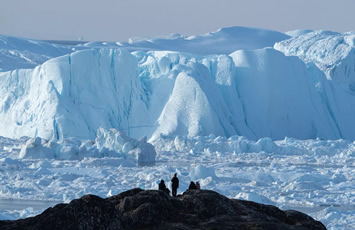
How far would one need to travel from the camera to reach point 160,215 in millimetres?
5305

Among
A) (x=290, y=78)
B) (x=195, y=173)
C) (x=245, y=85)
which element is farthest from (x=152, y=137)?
(x=195, y=173)

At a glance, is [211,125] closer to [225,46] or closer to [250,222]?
[250,222]

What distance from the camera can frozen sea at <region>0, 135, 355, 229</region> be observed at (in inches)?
465

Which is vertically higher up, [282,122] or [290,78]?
[290,78]

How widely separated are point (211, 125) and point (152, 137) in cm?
209

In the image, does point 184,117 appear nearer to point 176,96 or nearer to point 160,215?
point 176,96

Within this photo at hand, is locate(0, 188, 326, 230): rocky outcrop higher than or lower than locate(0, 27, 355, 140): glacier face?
higher

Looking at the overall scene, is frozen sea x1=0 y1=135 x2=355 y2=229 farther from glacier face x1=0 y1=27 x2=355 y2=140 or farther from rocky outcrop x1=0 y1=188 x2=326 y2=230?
rocky outcrop x1=0 y1=188 x2=326 y2=230

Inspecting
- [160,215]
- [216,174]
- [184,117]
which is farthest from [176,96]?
[160,215]

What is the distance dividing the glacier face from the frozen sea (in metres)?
1.35

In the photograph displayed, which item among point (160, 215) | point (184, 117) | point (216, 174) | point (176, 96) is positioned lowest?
point (216, 174)

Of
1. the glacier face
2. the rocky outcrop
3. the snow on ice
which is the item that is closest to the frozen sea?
the snow on ice

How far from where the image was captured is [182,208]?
5.62 m

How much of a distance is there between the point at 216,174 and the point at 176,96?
8.55 metres
